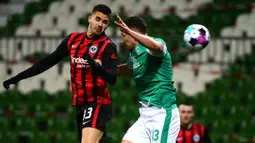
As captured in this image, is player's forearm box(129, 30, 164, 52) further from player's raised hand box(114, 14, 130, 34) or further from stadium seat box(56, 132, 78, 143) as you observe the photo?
stadium seat box(56, 132, 78, 143)

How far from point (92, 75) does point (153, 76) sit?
807mm

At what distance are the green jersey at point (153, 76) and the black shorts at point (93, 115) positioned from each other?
0.58 metres

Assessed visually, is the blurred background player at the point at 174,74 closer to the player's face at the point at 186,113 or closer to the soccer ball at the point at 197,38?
the player's face at the point at 186,113

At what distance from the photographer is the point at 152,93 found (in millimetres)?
6758

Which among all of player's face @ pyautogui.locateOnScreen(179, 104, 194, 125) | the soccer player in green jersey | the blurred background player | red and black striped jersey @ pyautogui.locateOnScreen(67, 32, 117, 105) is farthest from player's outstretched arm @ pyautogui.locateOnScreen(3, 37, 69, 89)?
the blurred background player

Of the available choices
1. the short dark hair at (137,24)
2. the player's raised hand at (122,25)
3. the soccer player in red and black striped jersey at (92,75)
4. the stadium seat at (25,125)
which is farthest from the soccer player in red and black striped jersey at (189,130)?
the stadium seat at (25,125)

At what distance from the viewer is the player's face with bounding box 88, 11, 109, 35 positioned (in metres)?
7.09

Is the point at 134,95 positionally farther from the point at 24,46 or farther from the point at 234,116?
the point at 24,46

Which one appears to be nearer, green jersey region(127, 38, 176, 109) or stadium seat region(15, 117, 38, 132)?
green jersey region(127, 38, 176, 109)

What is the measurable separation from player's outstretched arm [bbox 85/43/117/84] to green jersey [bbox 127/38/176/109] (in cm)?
25

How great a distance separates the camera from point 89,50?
23.7ft

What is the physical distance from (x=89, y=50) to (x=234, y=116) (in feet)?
20.7

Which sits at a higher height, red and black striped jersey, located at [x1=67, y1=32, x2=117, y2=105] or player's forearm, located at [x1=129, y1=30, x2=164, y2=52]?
player's forearm, located at [x1=129, y1=30, x2=164, y2=52]

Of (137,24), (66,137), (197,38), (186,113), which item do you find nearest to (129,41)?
(137,24)
